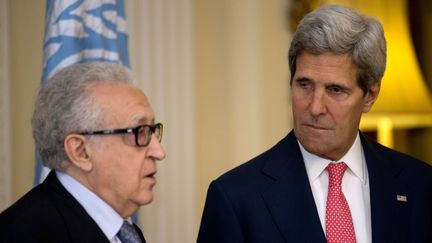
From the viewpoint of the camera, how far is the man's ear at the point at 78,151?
2.44 metres

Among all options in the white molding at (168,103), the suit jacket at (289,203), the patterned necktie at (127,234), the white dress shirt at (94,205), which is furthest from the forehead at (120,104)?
the white molding at (168,103)

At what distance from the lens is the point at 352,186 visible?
299cm

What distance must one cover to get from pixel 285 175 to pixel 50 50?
52.1 inches

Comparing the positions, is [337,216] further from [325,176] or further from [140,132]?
[140,132]

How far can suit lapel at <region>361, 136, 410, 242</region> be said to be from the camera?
9.51ft

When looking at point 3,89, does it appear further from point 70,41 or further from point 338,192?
point 338,192

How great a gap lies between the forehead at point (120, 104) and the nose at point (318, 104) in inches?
24.5

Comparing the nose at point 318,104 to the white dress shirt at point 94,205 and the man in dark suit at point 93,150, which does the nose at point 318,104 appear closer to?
the man in dark suit at point 93,150

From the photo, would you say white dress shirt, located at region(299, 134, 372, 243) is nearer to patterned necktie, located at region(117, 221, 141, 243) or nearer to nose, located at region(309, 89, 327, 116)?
nose, located at region(309, 89, 327, 116)

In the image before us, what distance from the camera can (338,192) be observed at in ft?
9.58

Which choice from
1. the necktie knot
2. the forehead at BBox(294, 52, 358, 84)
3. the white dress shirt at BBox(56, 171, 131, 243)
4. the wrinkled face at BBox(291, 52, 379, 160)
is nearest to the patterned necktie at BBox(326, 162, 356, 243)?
the necktie knot

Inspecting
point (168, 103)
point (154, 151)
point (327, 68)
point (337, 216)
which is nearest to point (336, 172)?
point (337, 216)

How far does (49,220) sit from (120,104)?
0.42 meters

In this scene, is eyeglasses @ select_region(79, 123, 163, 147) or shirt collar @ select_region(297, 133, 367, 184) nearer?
eyeglasses @ select_region(79, 123, 163, 147)
